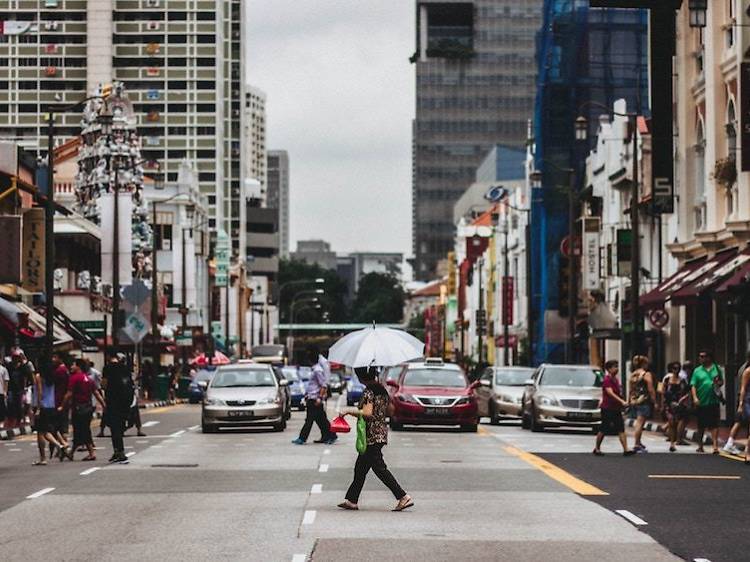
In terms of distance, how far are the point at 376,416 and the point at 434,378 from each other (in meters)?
22.0

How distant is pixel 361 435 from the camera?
61.1 feet

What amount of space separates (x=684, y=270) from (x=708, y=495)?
28.7m

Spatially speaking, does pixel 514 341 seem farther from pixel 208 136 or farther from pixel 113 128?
pixel 208 136

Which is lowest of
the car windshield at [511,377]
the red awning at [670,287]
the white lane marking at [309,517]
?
the white lane marking at [309,517]

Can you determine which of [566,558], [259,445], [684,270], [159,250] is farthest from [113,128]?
[566,558]

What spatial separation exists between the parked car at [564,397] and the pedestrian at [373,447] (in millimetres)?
20760

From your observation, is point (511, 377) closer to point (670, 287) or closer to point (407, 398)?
point (670, 287)

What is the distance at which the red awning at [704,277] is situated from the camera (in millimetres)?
41469

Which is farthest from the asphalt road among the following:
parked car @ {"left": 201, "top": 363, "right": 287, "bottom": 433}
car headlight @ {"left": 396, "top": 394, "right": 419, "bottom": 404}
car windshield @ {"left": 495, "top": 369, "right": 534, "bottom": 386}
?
car windshield @ {"left": 495, "top": 369, "right": 534, "bottom": 386}

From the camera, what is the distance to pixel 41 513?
19.0m

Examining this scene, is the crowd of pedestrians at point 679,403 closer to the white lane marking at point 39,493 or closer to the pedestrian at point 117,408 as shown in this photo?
the pedestrian at point 117,408

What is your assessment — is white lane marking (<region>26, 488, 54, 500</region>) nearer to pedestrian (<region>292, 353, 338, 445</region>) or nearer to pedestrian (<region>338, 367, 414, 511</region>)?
pedestrian (<region>338, 367, 414, 511</region>)

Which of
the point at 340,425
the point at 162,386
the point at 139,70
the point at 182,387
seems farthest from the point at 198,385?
the point at 139,70

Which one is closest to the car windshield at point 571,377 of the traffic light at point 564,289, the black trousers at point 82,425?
the black trousers at point 82,425
